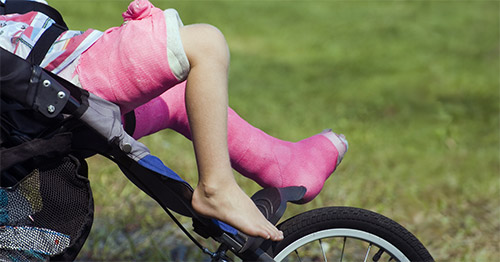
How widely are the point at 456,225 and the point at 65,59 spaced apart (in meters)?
2.13

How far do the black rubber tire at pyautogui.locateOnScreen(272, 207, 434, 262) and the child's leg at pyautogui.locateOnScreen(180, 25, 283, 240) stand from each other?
0.54 ft

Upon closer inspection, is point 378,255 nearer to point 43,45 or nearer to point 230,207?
point 230,207

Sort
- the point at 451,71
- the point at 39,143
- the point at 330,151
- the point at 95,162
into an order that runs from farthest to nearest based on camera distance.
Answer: the point at 451,71
the point at 95,162
the point at 330,151
the point at 39,143

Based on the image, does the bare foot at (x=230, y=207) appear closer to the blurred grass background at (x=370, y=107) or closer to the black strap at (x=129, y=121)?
the black strap at (x=129, y=121)

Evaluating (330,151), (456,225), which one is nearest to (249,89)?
(456,225)

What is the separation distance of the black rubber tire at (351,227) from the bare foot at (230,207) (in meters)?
0.16

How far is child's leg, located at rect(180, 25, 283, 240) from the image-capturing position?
4.71ft

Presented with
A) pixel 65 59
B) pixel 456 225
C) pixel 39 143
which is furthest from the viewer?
pixel 456 225

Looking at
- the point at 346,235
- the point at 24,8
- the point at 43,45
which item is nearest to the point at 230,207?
the point at 346,235

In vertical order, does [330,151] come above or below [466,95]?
below

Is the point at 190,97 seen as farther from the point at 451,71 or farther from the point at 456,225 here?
the point at 451,71

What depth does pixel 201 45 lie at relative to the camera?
143 cm

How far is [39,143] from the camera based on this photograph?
137 cm

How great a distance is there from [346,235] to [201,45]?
643 millimetres
